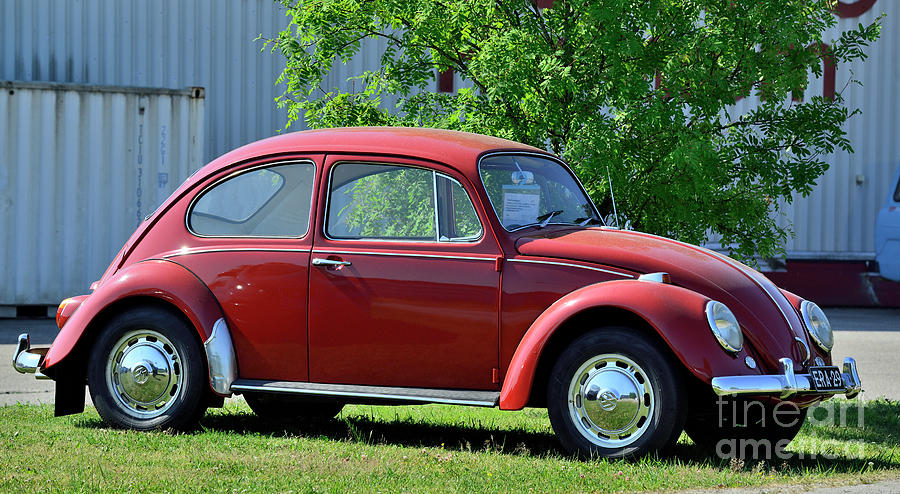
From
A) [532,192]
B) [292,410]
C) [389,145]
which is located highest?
[389,145]

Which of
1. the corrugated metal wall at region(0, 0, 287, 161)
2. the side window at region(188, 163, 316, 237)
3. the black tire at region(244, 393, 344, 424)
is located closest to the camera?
the side window at region(188, 163, 316, 237)

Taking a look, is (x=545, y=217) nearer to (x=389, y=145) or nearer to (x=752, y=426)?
(x=389, y=145)

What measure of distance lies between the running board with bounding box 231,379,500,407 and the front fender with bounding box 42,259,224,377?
1.34 feet

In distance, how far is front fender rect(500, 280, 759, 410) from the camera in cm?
539

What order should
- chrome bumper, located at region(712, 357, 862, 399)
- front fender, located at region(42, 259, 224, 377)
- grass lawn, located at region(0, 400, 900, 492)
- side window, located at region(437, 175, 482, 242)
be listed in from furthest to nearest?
front fender, located at region(42, 259, 224, 377), side window, located at region(437, 175, 482, 242), chrome bumper, located at region(712, 357, 862, 399), grass lawn, located at region(0, 400, 900, 492)

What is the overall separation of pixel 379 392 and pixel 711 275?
5.97ft

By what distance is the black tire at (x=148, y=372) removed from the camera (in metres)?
6.36

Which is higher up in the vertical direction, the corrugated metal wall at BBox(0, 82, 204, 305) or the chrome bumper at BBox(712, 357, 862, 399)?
the corrugated metal wall at BBox(0, 82, 204, 305)

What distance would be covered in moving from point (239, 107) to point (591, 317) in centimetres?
1116

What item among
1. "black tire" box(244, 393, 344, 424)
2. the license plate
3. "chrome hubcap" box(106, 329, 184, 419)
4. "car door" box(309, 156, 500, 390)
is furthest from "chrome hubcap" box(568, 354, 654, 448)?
"chrome hubcap" box(106, 329, 184, 419)

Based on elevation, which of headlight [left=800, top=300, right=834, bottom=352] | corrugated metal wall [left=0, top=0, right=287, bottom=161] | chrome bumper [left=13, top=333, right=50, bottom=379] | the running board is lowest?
the running board

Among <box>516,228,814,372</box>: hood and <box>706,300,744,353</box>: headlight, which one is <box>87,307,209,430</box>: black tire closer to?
<box>516,228,814,372</box>: hood

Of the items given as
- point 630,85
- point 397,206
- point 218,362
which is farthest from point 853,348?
point 218,362

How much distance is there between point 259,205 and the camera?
21.7 feet
